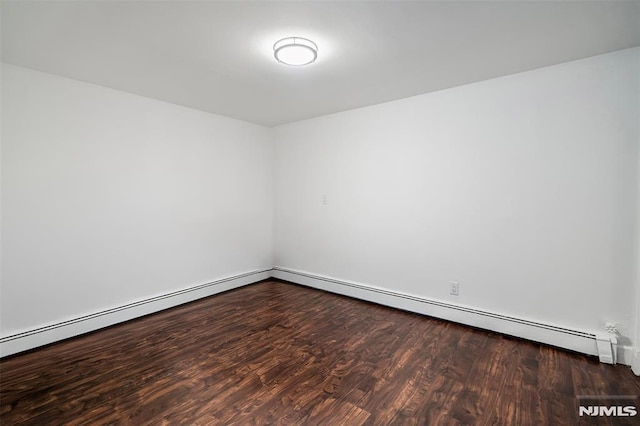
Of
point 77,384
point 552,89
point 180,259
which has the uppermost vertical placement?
point 552,89

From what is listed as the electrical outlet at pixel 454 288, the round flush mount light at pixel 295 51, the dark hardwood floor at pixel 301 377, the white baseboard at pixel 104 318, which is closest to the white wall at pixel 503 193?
the electrical outlet at pixel 454 288

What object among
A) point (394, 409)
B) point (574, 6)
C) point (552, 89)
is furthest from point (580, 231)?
point (394, 409)

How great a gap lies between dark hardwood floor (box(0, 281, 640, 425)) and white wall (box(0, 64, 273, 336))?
0.57 metres

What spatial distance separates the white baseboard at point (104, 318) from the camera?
251 cm

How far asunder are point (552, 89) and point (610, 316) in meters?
1.96

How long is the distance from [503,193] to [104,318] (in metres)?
4.17

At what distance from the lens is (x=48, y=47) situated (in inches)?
86.4

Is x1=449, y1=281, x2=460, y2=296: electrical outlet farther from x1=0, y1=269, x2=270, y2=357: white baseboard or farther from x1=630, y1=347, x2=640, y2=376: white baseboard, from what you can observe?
x1=0, y1=269, x2=270, y2=357: white baseboard

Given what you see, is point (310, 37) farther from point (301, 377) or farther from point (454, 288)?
point (454, 288)

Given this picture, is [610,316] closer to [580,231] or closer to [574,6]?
[580,231]

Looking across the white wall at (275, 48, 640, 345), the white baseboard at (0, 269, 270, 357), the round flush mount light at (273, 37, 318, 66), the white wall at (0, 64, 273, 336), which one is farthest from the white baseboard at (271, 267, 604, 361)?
the round flush mount light at (273, 37, 318, 66)

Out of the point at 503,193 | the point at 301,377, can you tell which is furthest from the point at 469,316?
the point at 301,377

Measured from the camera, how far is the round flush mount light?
210 centimetres

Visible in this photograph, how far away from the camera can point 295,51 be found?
Answer: 215 cm
